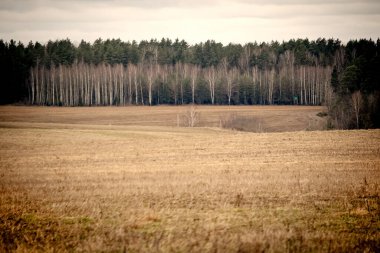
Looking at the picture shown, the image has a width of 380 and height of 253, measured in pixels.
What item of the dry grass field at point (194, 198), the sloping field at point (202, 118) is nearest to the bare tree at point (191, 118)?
the sloping field at point (202, 118)

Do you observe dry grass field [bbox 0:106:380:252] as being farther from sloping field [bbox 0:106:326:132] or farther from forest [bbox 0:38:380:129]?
forest [bbox 0:38:380:129]

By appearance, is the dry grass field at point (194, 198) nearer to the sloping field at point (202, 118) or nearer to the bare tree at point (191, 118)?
the bare tree at point (191, 118)

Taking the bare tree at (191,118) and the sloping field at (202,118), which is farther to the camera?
the sloping field at (202,118)

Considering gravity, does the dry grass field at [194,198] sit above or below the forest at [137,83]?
below

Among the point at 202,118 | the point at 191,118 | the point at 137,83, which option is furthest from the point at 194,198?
the point at 137,83

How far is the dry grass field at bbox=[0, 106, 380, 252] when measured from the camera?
27.1ft

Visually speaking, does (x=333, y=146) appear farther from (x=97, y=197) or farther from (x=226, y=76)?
(x=226, y=76)

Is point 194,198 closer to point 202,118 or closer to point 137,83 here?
point 202,118

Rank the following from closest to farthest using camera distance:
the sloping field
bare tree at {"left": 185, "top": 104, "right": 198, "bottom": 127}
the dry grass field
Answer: the dry grass field → bare tree at {"left": 185, "top": 104, "right": 198, "bottom": 127} → the sloping field

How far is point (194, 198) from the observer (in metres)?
12.8

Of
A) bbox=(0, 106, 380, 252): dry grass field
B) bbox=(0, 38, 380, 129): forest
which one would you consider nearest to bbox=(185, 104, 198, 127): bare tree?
bbox=(0, 38, 380, 129): forest

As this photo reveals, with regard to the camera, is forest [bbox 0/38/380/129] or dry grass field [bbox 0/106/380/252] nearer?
dry grass field [bbox 0/106/380/252]

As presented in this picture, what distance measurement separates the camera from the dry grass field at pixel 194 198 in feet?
27.1

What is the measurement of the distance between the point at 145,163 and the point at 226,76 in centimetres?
8277
